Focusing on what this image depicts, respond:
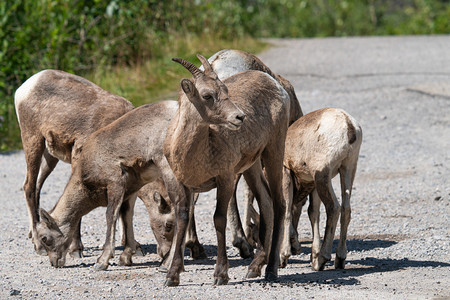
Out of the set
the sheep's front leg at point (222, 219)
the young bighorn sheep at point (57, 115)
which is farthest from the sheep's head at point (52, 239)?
the sheep's front leg at point (222, 219)

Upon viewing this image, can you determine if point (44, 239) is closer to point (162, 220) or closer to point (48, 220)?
point (48, 220)

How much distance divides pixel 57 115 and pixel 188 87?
3233mm

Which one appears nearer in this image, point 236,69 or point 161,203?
point 161,203

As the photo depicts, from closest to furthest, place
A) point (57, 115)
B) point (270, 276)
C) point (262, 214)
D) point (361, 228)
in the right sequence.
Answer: point (270, 276) < point (262, 214) < point (57, 115) < point (361, 228)

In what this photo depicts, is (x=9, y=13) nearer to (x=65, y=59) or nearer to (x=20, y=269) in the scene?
(x=65, y=59)

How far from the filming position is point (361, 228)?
30.3 feet

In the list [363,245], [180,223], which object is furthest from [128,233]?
[363,245]

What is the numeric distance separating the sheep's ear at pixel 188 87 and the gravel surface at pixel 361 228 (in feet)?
5.42

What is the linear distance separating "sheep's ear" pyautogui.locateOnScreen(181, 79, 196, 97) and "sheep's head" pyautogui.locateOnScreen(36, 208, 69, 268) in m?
2.53

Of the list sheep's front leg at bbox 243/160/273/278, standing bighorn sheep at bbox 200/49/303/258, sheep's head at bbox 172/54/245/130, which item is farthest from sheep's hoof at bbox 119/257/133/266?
sheep's head at bbox 172/54/245/130

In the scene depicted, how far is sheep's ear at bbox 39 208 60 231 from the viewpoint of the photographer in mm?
7992

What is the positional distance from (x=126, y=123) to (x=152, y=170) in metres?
0.61

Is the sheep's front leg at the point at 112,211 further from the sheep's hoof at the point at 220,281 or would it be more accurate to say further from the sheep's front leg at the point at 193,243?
the sheep's hoof at the point at 220,281

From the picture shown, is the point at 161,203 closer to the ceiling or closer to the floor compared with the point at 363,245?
closer to the ceiling
